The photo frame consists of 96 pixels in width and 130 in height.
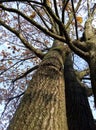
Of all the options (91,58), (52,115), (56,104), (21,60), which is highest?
(21,60)

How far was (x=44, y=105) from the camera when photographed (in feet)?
9.49

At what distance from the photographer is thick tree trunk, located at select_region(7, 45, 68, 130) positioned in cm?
254

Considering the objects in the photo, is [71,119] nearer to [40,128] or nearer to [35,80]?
[35,80]

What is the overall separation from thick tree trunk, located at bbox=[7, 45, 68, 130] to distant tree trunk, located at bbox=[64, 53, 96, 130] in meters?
0.58

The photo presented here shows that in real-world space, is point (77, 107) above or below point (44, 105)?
above

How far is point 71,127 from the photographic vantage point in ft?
12.0

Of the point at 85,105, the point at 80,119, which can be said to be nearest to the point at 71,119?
the point at 80,119

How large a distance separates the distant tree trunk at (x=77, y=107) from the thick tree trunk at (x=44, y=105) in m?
0.58

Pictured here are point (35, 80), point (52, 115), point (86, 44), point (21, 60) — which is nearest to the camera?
point (52, 115)

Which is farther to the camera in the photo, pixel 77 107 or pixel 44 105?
pixel 77 107

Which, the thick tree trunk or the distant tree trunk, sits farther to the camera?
the distant tree trunk

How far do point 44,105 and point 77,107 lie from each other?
127 centimetres

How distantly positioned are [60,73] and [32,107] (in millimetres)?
1205

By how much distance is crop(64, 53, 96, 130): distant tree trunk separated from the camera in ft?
12.1
